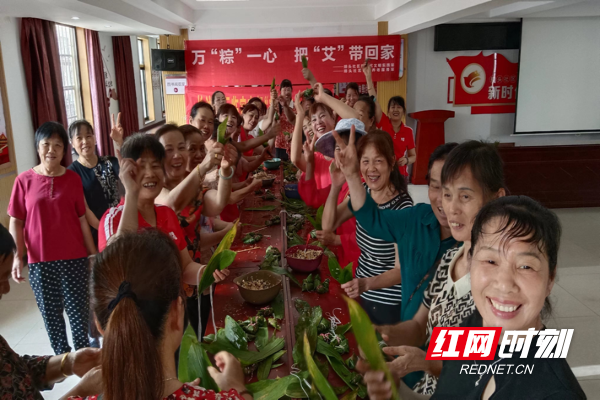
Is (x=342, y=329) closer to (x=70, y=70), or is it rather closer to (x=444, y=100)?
(x=70, y=70)

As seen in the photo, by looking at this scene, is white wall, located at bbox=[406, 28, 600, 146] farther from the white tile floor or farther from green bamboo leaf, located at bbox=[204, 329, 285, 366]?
green bamboo leaf, located at bbox=[204, 329, 285, 366]

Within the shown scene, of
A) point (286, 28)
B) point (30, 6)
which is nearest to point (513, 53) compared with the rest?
point (286, 28)

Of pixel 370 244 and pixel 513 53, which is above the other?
pixel 513 53

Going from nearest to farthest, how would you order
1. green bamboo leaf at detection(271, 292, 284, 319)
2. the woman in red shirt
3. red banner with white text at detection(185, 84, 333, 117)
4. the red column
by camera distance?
1. the woman in red shirt
2. green bamboo leaf at detection(271, 292, 284, 319)
3. the red column
4. red banner with white text at detection(185, 84, 333, 117)

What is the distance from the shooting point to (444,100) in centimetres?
804

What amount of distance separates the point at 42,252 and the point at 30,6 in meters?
2.96

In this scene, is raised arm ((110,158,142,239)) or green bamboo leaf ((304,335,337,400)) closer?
green bamboo leaf ((304,335,337,400))

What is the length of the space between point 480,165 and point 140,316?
38.5 inches

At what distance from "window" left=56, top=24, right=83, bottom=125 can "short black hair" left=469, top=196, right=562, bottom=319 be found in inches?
267

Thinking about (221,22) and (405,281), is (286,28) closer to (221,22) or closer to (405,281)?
(221,22)

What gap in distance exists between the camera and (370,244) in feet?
6.29

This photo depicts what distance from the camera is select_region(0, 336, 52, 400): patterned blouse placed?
3.64 feet

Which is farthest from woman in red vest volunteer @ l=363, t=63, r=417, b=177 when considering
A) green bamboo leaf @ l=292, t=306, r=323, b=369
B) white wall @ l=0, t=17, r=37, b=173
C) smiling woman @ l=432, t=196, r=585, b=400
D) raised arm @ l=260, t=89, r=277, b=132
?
white wall @ l=0, t=17, r=37, b=173

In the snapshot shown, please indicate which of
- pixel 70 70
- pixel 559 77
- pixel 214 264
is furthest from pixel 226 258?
pixel 559 77
